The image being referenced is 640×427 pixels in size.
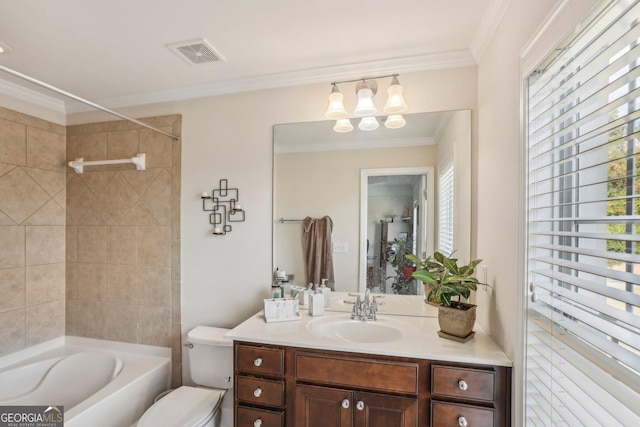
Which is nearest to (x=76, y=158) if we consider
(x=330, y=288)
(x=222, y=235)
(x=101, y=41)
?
(x=101, y=41)

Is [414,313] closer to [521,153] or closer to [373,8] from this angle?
[521,153]

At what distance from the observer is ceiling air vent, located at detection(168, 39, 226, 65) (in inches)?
64.4

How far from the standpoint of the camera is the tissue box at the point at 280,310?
174cm

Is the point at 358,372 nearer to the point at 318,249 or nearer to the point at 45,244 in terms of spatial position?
the point at 318,249

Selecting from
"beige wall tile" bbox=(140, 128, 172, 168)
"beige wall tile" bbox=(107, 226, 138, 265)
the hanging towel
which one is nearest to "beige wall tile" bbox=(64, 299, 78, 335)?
"beige wall tile" bbox=(107, 226, 138, 265)

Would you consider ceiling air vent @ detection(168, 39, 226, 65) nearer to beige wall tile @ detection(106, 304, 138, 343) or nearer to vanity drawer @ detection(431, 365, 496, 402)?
beige wall tile @ detection(106, 304, 138, 343)

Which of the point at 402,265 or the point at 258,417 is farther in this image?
the point at 402,265

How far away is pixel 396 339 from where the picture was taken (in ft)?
5.06

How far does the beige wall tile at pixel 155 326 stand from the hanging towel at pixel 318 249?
3.96 feet

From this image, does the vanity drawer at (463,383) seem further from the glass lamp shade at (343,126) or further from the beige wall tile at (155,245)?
the beige wall tile at (155,245)

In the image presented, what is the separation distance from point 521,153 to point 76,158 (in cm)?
320

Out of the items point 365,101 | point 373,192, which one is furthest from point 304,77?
point 373,192

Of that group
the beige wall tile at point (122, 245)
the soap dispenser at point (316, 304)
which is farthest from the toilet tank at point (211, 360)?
the beige wall tile at point (122, 245)

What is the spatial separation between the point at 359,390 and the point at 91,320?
2.37 metres
